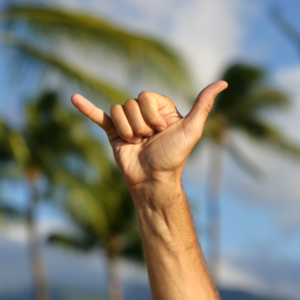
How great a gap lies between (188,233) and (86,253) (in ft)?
60.8

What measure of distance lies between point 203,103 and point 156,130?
192 mm

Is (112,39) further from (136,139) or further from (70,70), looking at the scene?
(136,139)

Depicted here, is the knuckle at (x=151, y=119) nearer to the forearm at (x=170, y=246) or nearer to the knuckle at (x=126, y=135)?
the knuckle at (x=126, y=135)

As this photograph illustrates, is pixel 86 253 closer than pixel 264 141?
No

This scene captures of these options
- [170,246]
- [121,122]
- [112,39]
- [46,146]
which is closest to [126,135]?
[121,122]

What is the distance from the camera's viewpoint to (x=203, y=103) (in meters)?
1.41

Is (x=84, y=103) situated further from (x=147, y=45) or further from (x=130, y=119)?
(x=147, y=45)

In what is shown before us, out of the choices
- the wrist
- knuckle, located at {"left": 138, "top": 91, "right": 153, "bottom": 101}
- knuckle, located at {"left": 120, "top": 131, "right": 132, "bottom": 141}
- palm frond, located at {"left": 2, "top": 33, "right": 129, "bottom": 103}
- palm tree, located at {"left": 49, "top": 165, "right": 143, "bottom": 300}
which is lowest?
the wrist

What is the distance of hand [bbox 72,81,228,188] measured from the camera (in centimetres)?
142

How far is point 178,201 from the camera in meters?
1.47

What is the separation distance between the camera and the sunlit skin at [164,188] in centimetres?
139

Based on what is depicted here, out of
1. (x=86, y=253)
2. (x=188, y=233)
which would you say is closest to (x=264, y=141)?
(x=86, y=253)

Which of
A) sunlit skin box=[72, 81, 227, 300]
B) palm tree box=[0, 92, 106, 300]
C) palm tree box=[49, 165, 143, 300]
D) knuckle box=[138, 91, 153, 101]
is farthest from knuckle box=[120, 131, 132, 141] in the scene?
palm tree box=[49, 165, 143, 300]

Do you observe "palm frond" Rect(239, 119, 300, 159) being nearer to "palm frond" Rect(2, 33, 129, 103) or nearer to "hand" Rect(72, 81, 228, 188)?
"palm frond" Rect(2, 33, 129, 103)
